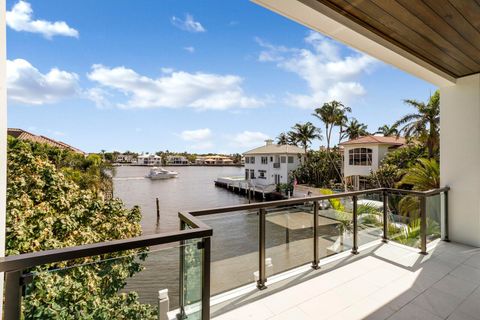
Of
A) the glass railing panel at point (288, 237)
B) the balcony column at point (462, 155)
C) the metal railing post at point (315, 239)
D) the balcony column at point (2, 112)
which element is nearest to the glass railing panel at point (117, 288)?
the balcony column at point (2, 112)

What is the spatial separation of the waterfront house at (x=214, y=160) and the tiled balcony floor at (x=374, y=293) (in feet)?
268

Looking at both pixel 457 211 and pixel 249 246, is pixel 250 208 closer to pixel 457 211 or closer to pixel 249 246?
pixel 249 246

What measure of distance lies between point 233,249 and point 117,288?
140 centimetres

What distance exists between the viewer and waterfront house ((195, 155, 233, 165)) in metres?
86.2

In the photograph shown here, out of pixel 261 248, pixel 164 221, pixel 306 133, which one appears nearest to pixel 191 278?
pixel 261 248

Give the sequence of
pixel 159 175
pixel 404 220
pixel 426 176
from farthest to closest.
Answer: pixel 159 175 < pixel 426 176 < pixel 404 220

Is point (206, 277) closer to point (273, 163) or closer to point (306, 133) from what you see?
point (273, 163)

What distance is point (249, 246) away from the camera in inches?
116

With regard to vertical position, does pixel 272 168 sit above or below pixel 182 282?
above

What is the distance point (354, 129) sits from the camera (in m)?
31.0

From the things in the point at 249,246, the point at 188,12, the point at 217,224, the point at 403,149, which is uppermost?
the point at 188,12

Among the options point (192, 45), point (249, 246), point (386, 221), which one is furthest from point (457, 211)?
point (192, 45)

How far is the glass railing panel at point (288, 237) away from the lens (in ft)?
9.64

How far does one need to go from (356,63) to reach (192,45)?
7.11 meters
